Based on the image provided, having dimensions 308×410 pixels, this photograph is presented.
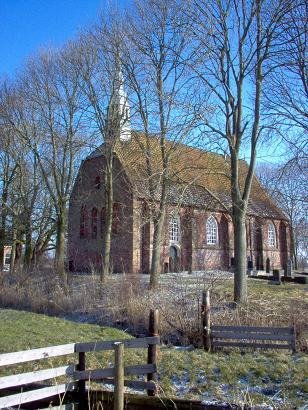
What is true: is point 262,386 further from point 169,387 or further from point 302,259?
point 302,259

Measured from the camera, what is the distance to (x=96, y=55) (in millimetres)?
25406

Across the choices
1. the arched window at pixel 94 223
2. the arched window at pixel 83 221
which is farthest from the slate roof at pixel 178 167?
the arched window at pixel 83 221

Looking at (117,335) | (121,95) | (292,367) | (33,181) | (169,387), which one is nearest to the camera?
(169,387)

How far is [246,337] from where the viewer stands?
518 inches

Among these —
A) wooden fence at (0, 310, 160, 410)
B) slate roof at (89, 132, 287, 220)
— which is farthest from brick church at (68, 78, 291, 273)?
wooden fence at (0, 310, 160, 410)

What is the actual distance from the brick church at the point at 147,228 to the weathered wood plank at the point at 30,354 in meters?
16.7

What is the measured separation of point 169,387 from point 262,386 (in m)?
1.94

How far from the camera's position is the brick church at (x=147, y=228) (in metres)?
30.8

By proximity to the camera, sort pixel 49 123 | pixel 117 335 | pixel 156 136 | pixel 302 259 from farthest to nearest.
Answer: pixel 302 259 → pixel 49 123 → pixel 156 136 → pixel 117 335

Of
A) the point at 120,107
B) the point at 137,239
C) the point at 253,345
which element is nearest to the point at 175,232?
the point at 137,239

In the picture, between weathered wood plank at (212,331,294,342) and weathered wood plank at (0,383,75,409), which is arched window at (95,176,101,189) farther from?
weathered wood plank at (0,383,75,409)

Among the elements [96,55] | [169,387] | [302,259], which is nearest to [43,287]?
[96,55]

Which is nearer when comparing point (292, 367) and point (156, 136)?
point (292, 367)

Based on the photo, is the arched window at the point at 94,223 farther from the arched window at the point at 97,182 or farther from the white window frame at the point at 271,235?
the white window frame at the point at 271,235
